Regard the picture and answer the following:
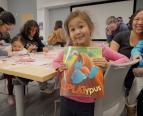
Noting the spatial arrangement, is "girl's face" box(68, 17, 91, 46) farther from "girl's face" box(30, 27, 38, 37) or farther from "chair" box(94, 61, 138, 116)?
"girl's face" box(30, 27, 38, 37)

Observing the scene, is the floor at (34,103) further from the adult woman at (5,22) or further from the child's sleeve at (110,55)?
the child's sleeve at (110,55)

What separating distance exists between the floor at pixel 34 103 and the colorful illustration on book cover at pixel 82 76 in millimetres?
1161

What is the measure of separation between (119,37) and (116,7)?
361cm

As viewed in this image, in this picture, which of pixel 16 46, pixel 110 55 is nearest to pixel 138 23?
pixel 110 55

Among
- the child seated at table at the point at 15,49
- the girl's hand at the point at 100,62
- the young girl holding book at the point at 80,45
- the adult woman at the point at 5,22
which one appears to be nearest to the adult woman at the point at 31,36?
the child seated at table at the point at 15,49

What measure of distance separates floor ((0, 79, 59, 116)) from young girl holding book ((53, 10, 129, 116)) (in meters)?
1.01

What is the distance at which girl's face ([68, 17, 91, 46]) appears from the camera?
95cm

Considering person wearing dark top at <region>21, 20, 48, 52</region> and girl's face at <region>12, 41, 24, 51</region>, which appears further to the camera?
person wearing dark top at <region>21, 20, 48, 52</region>

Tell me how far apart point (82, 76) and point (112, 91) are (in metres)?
0.24

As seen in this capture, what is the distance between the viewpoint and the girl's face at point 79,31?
0.95 m

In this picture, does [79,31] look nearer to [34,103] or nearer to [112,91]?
[112,91]

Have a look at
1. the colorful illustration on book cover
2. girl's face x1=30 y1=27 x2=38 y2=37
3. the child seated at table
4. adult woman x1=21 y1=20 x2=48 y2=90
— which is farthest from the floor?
the colorful illustration on book cover

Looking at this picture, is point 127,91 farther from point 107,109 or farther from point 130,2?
point 130,2

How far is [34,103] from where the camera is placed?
2166 millimetres
